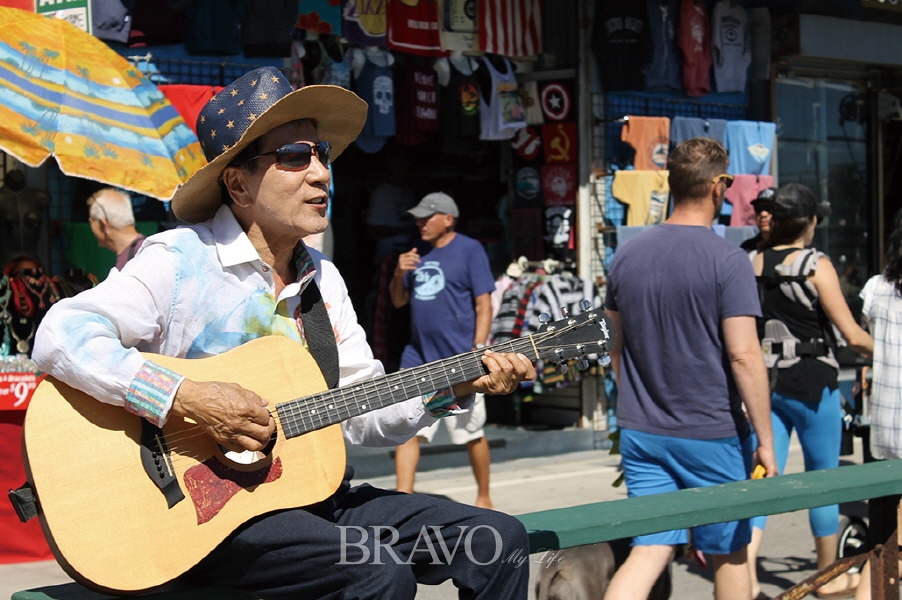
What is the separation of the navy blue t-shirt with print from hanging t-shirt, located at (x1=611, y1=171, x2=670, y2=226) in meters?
2.33

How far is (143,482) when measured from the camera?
2439mm

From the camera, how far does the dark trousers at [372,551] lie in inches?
96.7

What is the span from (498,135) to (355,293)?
1800 millimetres

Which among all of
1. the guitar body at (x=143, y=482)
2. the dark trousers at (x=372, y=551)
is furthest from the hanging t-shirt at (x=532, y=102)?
the guitar body at (x=143, y=482)

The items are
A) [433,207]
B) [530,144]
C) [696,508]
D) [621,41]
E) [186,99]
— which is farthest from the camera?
[530,144]

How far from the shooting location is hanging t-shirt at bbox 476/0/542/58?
337 inches

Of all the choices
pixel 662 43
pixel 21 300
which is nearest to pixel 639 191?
pixel 662 43

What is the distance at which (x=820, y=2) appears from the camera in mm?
10023

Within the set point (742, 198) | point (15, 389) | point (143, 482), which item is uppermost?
point (742, 198)

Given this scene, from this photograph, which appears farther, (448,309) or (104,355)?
(448,309)

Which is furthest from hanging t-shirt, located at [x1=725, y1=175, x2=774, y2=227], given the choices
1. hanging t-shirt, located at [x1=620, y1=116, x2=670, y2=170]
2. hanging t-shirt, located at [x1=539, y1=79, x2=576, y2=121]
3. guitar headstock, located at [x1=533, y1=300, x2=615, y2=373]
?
guitar headstock, located at [x1=533, y1=300, x2=615, y2=373]

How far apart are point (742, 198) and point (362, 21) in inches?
148

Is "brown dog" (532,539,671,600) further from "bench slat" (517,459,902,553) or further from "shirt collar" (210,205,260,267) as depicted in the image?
"shirt collar" (210,205,260,267)

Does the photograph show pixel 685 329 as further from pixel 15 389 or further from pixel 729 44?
pixel 729 44
